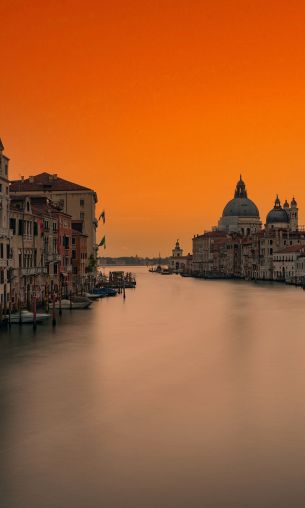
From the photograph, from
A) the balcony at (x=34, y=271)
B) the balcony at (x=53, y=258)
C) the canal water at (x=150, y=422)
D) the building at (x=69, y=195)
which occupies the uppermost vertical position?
the building at (x=69, y=195)

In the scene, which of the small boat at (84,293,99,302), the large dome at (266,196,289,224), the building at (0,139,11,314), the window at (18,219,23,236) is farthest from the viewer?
the large dome at (266,196,289,224)

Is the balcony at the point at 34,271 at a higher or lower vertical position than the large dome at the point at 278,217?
lower

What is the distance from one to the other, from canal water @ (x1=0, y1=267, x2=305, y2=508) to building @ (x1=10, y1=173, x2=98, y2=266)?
50.8m

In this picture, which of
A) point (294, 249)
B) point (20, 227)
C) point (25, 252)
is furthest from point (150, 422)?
point (294, 249)

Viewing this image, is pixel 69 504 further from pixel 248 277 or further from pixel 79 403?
pixel 248 277

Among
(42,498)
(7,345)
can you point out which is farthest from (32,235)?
(42,498)

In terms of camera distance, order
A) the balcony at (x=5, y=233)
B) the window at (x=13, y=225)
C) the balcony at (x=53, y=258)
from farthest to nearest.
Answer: the balcony at (x=53, y=258) → the window at (x=13, y=225) → the balcony at (x=5, y=233)

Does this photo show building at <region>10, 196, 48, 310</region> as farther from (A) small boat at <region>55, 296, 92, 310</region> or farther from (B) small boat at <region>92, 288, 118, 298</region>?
(B) small boat at <region>92, 288, 118, 298</region>

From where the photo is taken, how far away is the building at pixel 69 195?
90.8 metres

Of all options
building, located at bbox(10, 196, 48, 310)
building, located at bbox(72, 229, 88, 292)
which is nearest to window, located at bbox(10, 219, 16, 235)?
building, located at bbox(10, 196, 48, 310)

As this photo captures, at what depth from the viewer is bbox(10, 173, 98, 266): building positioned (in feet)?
298

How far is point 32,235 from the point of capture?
57.6 m

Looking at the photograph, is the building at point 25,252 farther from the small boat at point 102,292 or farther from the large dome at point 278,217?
the large dome at point 278,217

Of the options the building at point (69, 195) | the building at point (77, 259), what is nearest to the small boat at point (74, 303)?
the building at point (77, 259)
